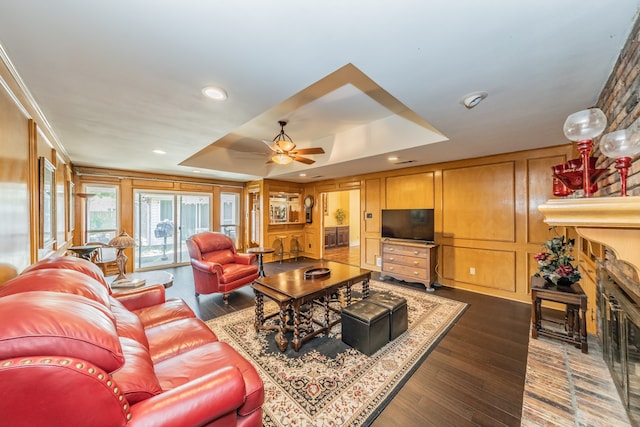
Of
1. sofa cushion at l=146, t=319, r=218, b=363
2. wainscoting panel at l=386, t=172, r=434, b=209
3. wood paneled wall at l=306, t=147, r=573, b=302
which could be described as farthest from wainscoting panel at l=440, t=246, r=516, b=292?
sofa cushion at l=146, t=319, r=218, b=363

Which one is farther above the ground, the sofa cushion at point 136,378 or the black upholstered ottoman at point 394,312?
the sofa cushion at point 136,378

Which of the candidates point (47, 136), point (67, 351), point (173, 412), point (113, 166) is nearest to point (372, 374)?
point (173, 412)

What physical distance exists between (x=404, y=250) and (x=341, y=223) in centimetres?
486

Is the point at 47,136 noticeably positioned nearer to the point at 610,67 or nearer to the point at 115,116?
the point at 115,116

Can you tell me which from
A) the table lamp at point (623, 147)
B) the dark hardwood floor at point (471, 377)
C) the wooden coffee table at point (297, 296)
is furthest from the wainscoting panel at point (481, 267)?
the table lamp at point (623, 147)

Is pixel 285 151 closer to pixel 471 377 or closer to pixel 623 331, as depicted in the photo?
pixel 471 377

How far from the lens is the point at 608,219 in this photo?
89 centimetres

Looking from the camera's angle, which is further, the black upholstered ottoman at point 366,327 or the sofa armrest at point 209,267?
the sofa armrest at point 209,267

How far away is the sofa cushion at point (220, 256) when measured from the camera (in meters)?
4.01

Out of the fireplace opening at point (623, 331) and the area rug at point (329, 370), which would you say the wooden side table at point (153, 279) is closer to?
the area rug at point (329, 370)

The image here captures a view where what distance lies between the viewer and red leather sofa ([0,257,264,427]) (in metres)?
0.71

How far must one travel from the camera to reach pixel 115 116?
7.93 feet

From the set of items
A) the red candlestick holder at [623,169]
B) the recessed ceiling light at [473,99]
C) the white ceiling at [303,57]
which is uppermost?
the white ceiling at [303,57]

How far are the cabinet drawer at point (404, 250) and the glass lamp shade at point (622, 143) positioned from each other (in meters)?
3.38
